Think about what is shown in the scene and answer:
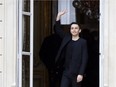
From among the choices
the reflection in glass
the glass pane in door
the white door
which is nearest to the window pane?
the white door

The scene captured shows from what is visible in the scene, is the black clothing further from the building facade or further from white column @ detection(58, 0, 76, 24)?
white column @ detection(58, 0, 76, 24)

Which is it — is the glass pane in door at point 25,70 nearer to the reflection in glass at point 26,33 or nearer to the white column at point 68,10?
the reflection in glass at point 26,33

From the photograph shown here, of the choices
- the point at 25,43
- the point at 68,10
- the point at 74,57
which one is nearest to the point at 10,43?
the point at 25,43

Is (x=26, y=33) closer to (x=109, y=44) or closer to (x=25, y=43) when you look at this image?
(x=25, y=43)

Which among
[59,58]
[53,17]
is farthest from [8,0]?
[53,17]

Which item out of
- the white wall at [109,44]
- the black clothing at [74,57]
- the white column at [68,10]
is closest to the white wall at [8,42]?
the black clothing at [74,57]

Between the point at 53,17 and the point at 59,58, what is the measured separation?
212 cm

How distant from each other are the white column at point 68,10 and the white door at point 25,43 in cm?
158

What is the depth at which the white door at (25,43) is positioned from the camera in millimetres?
9094

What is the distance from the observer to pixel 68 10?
10.7 meters

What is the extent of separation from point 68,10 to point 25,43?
186 cm

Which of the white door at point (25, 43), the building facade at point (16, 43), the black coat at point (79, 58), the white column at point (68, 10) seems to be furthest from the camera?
the white column at point (68, 10)

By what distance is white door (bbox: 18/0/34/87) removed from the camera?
9.09 m

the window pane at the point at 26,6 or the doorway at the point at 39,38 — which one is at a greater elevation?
the window pane at the point at 26,6
